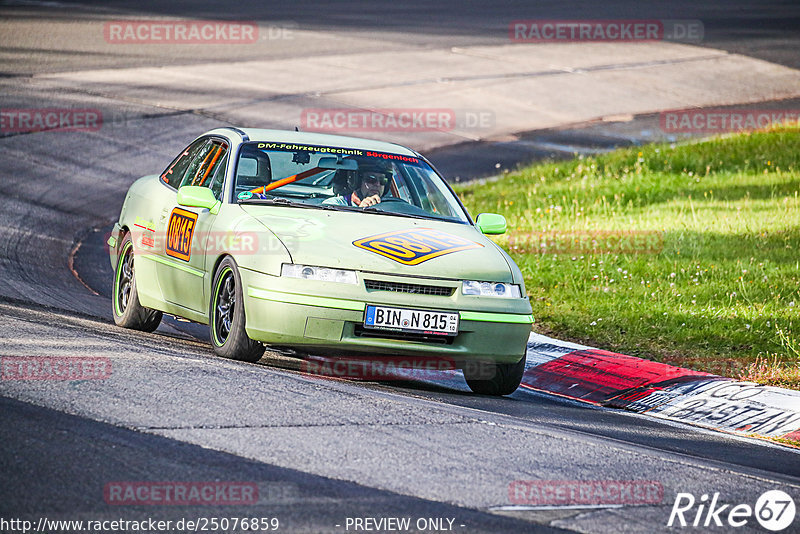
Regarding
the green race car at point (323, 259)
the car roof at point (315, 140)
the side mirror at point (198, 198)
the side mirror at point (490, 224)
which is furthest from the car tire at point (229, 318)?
the side mirror at point (490, 224)

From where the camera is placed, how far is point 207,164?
30.8 ft

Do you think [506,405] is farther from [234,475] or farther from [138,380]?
[234,475]

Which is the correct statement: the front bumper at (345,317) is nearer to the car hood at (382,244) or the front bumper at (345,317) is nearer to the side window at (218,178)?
the car hood at (382,244)

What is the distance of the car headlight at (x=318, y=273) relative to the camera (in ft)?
25.4

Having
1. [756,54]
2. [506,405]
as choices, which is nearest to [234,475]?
[506,405]

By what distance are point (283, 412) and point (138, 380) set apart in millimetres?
878

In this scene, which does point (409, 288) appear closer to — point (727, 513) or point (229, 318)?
point (229, 318)

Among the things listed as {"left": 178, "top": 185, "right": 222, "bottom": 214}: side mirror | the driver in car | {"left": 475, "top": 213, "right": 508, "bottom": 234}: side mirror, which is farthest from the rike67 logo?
{"left": 178, "top": 185, "right": 222, "bottom": 214}: side mirror

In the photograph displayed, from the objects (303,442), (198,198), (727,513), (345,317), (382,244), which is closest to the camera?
(727,513)

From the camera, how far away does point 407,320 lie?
7.74 metres

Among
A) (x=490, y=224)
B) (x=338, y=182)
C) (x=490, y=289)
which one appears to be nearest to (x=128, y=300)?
(x=338, y=182)

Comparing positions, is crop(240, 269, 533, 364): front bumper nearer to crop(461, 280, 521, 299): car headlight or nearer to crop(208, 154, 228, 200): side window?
crop(461, 280, 521, 299): car headlight

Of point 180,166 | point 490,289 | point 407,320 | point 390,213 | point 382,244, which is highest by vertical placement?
point 180,166

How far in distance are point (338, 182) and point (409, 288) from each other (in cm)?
155
